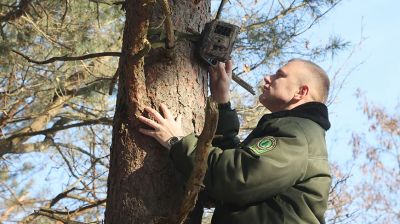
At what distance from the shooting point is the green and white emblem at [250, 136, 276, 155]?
1.54m

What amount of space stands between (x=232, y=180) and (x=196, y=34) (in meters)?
0.61

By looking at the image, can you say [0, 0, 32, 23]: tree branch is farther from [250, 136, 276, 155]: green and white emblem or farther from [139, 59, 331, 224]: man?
[250, 136, 276, 155]: green and white emblem

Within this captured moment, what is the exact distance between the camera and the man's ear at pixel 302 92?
189 cm

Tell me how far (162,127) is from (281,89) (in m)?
0.43

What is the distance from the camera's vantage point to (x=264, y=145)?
1.56 metres

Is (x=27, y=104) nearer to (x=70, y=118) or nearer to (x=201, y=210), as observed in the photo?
(x=70, y=118)

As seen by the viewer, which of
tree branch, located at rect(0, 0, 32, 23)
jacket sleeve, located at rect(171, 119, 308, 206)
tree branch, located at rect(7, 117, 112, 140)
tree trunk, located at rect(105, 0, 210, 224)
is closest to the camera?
jacket sleeve, located at rect(171, 119, 308, 206)

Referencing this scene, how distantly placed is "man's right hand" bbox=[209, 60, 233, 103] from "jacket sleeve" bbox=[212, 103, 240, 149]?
2.3 inches

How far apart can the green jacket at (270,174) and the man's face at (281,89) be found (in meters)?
0.21

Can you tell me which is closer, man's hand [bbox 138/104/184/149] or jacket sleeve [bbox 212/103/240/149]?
man's hand [bbox 138/104/184/149]

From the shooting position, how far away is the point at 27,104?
209 inches

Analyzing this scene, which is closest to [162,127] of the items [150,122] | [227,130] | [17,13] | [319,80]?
[150,122]

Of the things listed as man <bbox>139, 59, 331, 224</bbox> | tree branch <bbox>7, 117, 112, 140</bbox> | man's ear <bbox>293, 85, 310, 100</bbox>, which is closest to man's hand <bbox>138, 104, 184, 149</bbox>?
man <bbox>139, 59, 331, 224</bbox>

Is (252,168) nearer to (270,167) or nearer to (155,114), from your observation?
(270,167)
